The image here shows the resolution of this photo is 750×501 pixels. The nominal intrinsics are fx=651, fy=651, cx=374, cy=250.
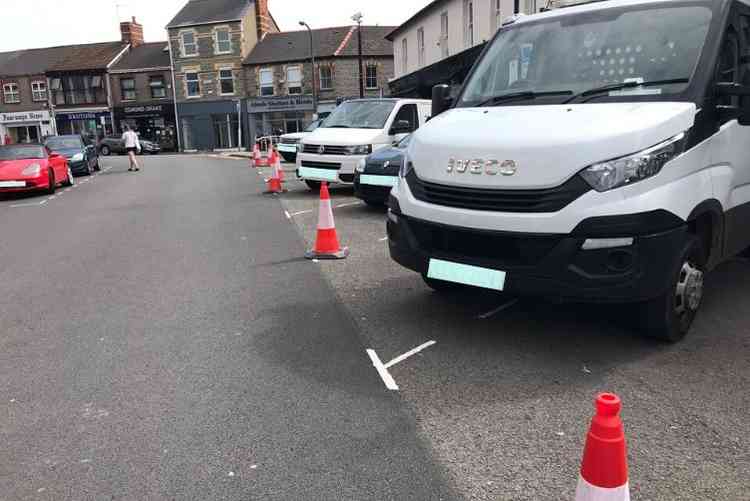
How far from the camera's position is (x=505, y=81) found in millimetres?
5355

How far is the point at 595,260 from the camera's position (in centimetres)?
396

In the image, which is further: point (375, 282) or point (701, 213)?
point (375, 282)

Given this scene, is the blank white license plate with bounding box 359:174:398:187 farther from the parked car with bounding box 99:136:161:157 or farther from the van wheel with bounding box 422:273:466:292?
the parked car with bounding box 99:136:161:157

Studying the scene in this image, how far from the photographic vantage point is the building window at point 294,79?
163ft

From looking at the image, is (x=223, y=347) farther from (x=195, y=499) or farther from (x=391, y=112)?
(x=391, y=112)

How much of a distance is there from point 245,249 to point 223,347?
148 inches

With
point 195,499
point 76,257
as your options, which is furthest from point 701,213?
point 76,257

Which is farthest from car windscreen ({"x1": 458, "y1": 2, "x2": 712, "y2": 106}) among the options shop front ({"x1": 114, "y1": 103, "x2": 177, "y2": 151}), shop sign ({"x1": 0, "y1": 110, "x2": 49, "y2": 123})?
shop sign ({"x1": 0, "y1": 110, "x2": 49, "y2": 123})

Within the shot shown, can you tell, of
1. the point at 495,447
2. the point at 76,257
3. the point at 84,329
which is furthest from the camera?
the point at 76,257

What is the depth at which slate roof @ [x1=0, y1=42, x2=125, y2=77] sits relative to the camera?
5433 centimetres

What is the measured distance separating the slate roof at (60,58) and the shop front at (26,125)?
3.44 metres

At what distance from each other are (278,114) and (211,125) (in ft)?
17.8

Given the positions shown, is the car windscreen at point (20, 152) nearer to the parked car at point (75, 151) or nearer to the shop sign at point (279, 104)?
the parked car at point (75, 151)

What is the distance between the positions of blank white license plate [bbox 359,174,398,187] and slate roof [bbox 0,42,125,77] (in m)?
49.6
